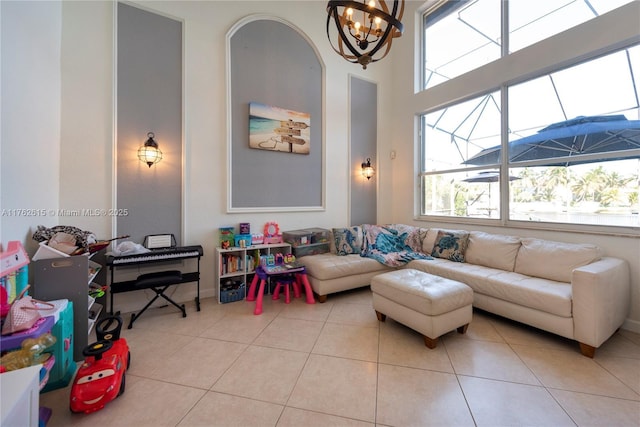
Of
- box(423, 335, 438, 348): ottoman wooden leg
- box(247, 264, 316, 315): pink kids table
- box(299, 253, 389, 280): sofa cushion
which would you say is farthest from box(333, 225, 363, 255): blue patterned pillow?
box(423, 335, 438, 348): ottoman wooden leg

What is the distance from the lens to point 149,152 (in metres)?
2.78

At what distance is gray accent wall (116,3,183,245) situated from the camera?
8.97 feet

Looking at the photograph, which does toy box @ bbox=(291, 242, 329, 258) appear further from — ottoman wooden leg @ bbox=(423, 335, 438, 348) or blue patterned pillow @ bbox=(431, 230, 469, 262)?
ottoman wooden leg @ bbox=(423, 335, 438, 348)

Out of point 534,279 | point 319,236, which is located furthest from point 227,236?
point 534,279

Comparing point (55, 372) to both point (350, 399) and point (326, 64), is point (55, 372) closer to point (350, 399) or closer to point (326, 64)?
point (350, 399)

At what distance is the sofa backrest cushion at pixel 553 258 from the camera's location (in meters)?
2.36

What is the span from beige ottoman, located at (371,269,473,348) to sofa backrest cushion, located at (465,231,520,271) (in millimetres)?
985

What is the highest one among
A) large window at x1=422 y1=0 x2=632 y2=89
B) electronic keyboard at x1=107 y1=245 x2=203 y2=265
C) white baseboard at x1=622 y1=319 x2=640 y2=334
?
large window at x1=422 y1=0 x2=632 y2=89

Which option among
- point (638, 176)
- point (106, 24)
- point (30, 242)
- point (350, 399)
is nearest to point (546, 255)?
point (638, 176)

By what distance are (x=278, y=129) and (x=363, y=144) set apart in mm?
1693

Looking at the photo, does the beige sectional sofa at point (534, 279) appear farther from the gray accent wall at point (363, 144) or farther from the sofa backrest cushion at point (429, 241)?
the gray accent wall at point (363, 144)

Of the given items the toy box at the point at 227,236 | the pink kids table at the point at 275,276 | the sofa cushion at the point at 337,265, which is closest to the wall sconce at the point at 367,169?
the sofa cushion at the point at 337,265

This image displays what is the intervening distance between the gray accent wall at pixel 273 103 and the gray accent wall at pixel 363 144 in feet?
2.29

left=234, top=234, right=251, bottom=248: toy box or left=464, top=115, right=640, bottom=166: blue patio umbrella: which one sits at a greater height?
left=464, top=115, right=640, bottom=166: blue patio umbrella
